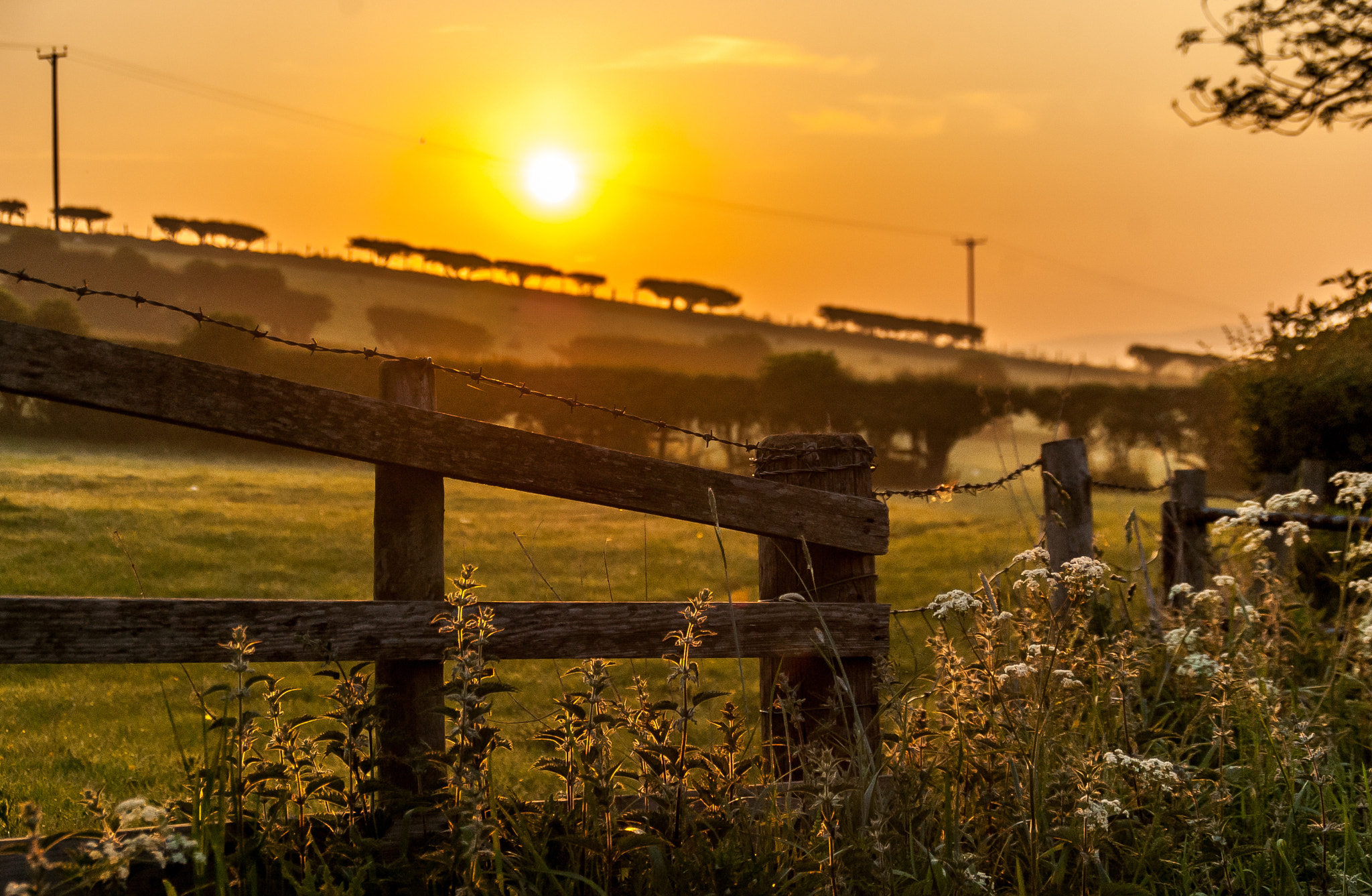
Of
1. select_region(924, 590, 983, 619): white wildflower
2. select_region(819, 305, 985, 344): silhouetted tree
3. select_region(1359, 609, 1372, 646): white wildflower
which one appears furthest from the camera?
select_region(819, 305, 985, 344): silhouetted tree

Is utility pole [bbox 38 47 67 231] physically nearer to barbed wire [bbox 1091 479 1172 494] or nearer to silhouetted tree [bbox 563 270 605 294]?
silhouetted tree [bbox 563 270 605 294]

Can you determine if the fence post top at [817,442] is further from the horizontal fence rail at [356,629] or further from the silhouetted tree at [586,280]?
the silhouetted tree at [586,280]

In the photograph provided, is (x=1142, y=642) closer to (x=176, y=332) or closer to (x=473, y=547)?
(x=473, y=547)

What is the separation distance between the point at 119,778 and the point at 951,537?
47.3 feet

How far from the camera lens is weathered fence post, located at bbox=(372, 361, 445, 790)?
8.96ft

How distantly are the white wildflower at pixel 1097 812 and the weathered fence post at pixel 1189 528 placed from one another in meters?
4.65

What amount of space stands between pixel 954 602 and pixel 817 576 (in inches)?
27.9

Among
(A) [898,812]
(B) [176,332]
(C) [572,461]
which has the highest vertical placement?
(B) [176,332]

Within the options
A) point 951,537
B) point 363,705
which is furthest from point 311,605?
point 951,537

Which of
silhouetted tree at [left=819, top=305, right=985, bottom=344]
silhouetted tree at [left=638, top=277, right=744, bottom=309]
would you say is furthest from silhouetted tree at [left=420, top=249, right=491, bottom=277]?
silhouetted tree at [left=819, top=305, right=985, bottom=344]

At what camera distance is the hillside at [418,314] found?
4628cm

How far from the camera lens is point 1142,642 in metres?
4.67

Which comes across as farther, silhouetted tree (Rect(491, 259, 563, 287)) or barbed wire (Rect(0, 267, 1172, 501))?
silhouetted tree (Rect(491, 259, 563, 287))

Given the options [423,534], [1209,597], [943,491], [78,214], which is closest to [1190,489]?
[1209,597]
